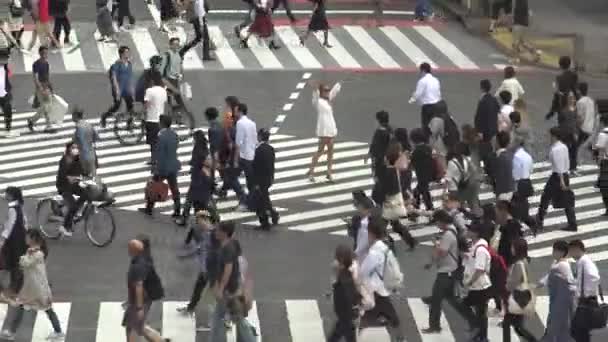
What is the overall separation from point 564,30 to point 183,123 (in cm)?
1455

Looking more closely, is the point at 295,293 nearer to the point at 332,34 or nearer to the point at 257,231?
the point at 257,231

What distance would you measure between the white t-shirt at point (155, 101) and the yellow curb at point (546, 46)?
1268cm

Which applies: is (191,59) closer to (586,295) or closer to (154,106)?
(154,106)

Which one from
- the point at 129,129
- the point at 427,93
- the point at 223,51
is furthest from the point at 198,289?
the point at 223,51

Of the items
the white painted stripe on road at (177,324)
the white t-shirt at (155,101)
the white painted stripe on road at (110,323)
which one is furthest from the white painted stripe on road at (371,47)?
the white painted stripe on road at (110,323)

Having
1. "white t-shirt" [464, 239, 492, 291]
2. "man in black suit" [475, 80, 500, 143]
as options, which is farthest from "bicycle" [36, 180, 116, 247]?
"man in black suit" [475, 80, 500, 143]

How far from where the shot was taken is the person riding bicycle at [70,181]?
23172 mm

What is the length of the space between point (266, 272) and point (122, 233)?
9.33ft

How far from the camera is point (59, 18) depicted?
123 ft

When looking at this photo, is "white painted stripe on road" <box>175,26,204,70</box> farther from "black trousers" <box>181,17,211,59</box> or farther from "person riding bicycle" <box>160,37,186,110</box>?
"person riding bicycle" <box>160,37,186,110</box>

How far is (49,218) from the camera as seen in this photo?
23.8 m

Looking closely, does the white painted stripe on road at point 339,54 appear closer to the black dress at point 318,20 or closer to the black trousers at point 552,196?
the black dress at point 318,20

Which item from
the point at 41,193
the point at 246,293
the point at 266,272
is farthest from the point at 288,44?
the point at 246,293

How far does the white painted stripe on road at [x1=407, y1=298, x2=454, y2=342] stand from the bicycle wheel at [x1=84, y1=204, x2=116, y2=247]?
190 inches
